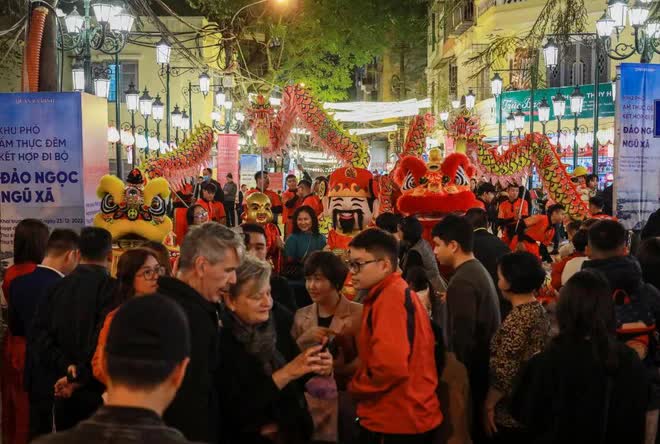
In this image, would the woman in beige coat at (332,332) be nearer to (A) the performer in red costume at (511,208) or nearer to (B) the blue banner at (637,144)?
Answer: (B) the blue banner at (637,144)

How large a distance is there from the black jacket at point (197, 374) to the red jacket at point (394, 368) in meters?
1.16

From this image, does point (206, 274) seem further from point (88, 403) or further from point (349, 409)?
point (88, 403)

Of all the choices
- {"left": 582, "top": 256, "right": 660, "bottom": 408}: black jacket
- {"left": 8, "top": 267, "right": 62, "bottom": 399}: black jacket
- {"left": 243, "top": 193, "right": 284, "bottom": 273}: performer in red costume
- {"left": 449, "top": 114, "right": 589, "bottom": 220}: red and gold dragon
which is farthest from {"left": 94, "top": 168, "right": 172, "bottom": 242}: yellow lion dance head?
{"left": 449, "top": 114, "right": 589, "bottom": 220}: red and gold dragon

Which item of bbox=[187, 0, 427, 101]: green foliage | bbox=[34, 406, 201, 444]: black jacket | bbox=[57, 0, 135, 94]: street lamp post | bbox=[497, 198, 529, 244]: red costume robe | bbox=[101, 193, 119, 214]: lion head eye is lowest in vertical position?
bbox=[34, 406, 201, 444]: black jacket

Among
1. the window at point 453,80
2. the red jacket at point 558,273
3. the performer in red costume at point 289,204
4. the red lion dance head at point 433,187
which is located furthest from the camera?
the window at point 453,80

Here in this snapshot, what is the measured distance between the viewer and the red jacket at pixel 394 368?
4.89m

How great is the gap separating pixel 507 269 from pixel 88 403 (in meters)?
2.80

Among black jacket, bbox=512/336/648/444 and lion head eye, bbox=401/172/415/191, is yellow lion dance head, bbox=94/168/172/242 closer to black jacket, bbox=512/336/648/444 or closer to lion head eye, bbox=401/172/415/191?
lion head eye, bbox=401/172/415/191

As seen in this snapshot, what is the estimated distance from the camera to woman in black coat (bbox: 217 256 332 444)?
4.27 metres

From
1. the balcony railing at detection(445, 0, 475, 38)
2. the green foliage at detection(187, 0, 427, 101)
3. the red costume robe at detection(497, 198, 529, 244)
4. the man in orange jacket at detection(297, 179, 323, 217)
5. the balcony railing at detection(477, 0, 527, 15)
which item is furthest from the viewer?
the balcony railing at detection(445, 0, 475, 38)

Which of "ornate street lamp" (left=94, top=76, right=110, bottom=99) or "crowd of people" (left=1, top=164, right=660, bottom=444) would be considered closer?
"crowd of people" (left=1, top=164, right=660, bottom=444)

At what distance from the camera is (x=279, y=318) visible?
16.2ft

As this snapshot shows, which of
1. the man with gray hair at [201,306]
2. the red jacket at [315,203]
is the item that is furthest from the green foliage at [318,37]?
the man with gray hair at [201,306]

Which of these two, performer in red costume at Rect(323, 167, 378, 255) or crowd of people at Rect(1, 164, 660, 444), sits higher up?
performer in red costume at Rect(323, 167, 378, 255)
